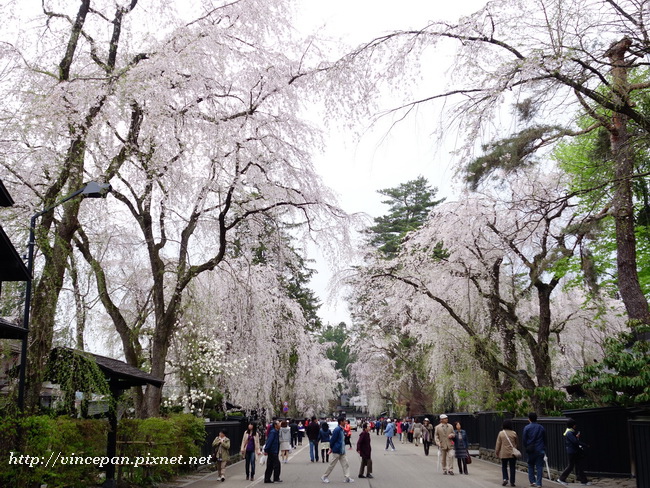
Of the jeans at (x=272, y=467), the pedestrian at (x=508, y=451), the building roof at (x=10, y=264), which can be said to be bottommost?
the jeans at (x=272, y=467)

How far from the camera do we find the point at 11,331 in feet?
31.6

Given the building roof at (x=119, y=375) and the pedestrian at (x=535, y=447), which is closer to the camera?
the building roof at (x=119, y=375)

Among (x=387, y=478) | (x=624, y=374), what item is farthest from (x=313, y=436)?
(x=624, y=374)

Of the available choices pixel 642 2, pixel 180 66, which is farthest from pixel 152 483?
pixel 642 2

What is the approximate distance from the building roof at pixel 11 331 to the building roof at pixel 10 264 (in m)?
0.97

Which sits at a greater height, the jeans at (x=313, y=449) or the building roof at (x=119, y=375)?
the building roof at (x=119, y=375)

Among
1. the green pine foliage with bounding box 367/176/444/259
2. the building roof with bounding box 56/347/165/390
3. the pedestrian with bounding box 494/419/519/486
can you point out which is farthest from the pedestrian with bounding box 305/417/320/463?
the green pine foliage with bounding box 367/176/444/259

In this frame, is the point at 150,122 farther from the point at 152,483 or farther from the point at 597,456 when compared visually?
the point at 597,456

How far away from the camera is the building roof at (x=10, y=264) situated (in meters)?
9.72

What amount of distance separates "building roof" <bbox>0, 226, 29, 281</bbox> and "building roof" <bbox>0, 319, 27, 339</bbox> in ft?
3.20

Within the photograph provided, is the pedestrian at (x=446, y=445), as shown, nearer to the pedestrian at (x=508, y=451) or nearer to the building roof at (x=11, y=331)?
the pedestrian at (x=508, y=451)

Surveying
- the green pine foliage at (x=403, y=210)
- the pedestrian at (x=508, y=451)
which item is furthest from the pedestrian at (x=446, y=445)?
the green pine foliage at (x=403, y=210)

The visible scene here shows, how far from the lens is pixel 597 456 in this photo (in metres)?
15.9

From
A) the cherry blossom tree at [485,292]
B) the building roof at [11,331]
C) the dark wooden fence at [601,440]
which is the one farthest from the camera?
the cherry blossom tree at [485,292]
